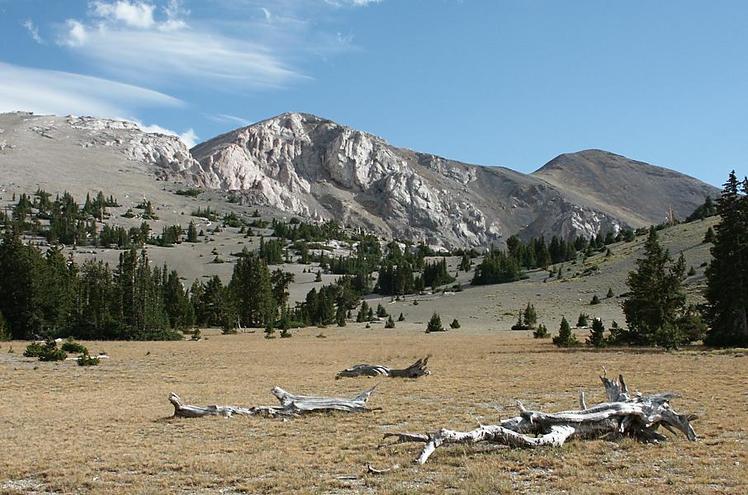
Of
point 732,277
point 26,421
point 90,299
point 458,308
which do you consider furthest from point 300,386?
point 458,308

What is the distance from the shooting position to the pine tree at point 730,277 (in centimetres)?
4131

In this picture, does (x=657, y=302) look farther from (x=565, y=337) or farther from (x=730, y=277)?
(x=565, y=337)

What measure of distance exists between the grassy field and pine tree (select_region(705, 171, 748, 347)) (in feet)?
A: 41.0

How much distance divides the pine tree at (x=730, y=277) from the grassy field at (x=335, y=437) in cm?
1251

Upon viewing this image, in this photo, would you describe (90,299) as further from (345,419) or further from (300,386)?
(345,419)

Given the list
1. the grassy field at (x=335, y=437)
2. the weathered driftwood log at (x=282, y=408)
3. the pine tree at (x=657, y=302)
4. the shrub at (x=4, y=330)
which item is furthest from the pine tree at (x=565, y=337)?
the shrub at (x=4, y=330)

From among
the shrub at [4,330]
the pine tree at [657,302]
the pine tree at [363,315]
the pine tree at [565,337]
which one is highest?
the pine tree at [657,302]

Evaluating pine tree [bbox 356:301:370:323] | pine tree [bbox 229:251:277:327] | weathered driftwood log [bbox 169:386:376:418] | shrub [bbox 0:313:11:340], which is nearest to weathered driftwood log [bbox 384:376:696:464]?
weathered driftwood log [bbox 169:386:376:418]

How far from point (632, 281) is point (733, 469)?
35.4m

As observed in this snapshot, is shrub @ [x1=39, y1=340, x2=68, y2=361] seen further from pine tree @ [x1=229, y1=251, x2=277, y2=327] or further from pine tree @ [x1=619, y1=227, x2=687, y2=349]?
pine tree @ [x1=229, y1=251, x2=277, y2=327]

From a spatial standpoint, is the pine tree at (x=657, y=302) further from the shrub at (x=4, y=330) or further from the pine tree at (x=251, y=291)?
the pine tree at (x=251, y=291)

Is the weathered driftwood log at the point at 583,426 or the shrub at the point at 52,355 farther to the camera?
the shrub at the point at 52,355

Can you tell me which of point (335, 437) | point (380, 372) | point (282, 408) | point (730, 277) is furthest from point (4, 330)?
point (730, 277)

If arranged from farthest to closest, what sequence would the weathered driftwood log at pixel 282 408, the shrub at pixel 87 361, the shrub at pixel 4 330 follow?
1. the shrub at pixel 4 330
2. the shrub at pixel 87 361
3. the weathered driftwood log at pixel 282 408
